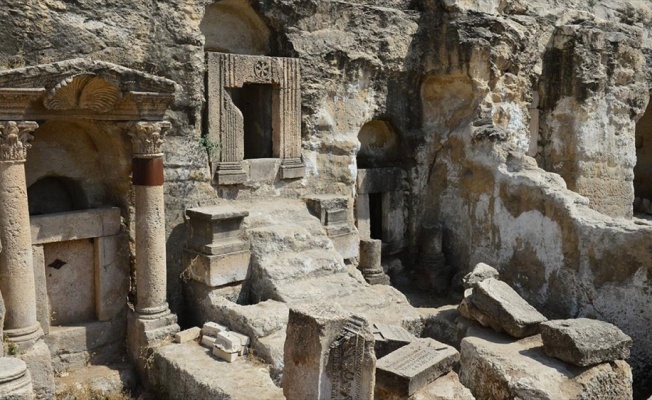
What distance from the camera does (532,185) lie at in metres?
10.1

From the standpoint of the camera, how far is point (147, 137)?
7672 millimetres

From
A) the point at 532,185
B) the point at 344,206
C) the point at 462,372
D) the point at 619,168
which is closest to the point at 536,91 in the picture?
the point at 619,168

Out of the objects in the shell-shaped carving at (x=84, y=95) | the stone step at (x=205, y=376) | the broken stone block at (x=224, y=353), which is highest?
the shell-shaped carving at (x=84, y=95)

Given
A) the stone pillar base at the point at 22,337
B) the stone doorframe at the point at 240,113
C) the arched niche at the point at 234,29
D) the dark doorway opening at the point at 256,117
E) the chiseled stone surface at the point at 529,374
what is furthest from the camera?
the dark doorway opening at the point at 256,117

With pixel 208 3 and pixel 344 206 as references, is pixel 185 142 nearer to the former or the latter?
pixel 208 3

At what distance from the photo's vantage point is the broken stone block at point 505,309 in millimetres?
8094

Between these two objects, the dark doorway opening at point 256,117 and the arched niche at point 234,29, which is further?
the dark doorway opening at point 256,117

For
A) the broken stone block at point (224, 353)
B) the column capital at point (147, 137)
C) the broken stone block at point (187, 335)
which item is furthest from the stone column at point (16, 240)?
the broken stone block at point (224, 353)

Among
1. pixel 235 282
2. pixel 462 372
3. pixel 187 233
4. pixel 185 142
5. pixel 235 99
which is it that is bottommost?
pixel 462 372

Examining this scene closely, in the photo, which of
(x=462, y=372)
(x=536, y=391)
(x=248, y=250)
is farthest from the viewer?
(x=248, y=250)

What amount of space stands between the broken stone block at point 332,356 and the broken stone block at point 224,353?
1.56 m

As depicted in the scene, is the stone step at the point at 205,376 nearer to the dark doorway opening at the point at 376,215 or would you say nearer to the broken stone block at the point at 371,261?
the broken stone block at the point at 371,261

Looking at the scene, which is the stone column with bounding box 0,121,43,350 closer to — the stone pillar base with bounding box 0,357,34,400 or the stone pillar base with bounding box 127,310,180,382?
the stone pillar base with bounding box 0,357,34,400

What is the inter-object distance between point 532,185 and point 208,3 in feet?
17.8
